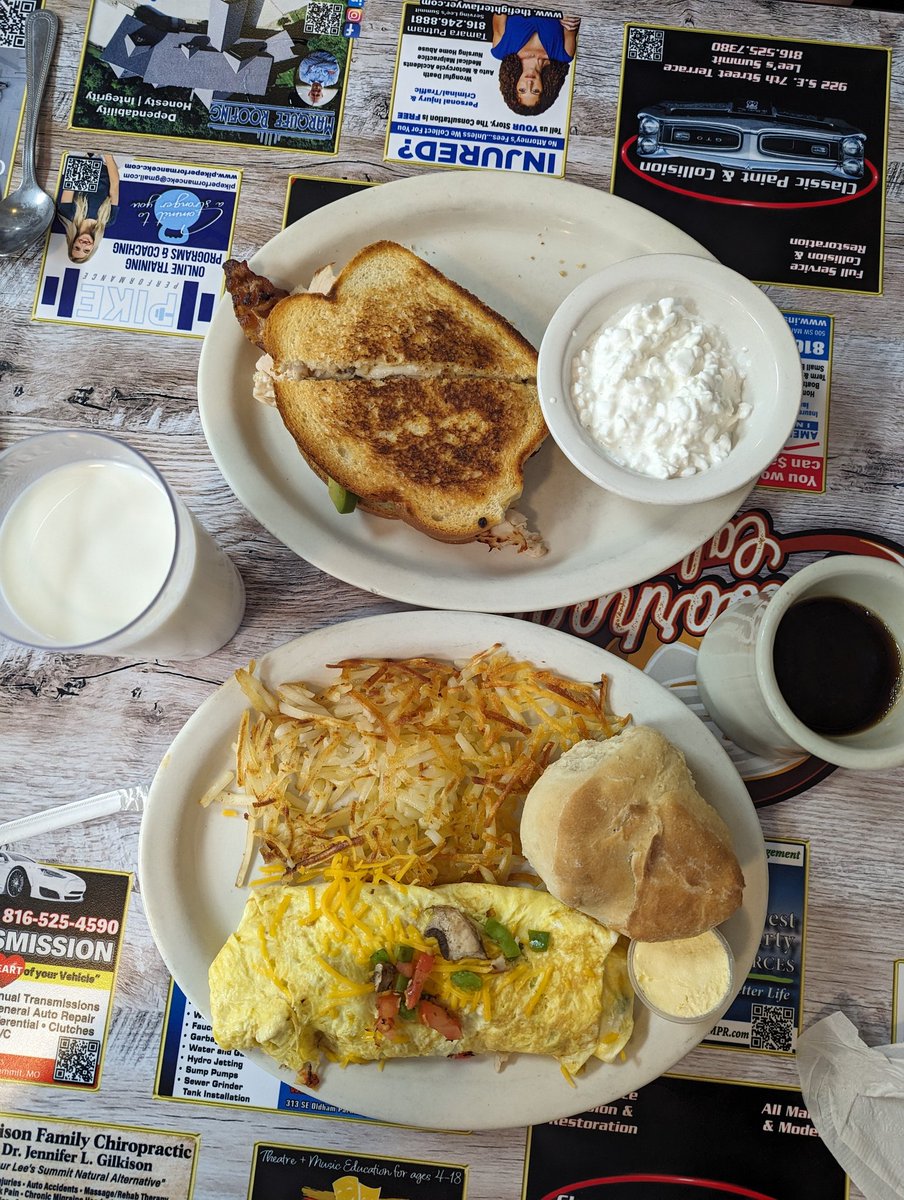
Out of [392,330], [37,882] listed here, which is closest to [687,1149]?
[37,882]

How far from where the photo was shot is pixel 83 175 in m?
2.01

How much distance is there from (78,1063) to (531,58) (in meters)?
2.52

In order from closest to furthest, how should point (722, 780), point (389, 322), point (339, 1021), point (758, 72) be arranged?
point (339, 1021), point (722, 780), point (389, 322), point (758, 72)

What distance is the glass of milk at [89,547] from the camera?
1.55 meters

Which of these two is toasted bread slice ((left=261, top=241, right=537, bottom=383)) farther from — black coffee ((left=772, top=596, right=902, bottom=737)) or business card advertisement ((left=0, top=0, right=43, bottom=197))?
business card advertisement ((left=0, top=0, right=43, bottom=197))

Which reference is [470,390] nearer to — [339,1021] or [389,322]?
[389,322]

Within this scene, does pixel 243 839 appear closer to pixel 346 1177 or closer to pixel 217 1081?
pixel 217 1081

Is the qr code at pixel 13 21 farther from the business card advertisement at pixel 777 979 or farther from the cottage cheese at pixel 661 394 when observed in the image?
the business card advertisement at pixel 777 979

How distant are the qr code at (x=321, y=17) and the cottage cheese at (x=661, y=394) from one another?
1085mm

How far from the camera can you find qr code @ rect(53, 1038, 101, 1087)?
184 centimetres

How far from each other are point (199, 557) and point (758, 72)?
1724 millimetres

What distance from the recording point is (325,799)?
1.75m

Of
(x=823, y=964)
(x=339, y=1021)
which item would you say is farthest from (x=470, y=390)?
(x=823, y=964)

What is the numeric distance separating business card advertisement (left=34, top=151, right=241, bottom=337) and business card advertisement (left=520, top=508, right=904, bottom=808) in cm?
112
